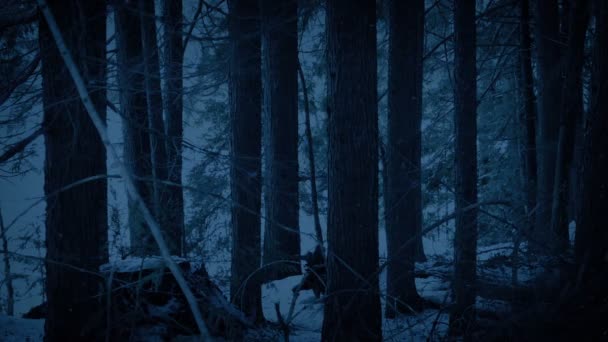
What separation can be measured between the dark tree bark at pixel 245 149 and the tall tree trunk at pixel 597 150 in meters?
4.43

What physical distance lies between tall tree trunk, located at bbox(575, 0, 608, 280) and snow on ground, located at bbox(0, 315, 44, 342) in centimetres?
680

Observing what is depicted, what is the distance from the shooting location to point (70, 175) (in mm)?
4086

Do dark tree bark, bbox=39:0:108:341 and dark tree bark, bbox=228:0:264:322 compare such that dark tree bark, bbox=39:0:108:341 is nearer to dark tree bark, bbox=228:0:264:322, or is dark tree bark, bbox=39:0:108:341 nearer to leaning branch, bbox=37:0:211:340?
leaning branch, bbox=37:0:211:340

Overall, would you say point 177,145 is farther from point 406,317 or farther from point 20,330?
point 406,317

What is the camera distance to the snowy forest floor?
4246mm

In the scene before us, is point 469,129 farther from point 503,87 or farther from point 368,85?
point 503,87

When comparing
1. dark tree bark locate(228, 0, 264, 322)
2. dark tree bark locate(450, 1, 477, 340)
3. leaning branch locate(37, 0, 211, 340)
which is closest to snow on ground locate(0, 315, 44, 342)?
dark tree bark locate(228, 0, 264, 322)

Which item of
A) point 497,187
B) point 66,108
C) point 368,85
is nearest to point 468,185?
point 368,85

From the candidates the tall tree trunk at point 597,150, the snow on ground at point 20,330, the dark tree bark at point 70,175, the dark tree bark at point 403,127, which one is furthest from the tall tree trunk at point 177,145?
the tall tree trunk at point 597,150

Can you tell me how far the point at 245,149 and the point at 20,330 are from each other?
4.27 m

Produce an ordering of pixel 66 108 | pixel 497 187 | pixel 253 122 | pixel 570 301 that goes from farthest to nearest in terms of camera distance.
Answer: pixel 497 187 < pixel 253 122 < pixel 66 108 < pixel 570 301

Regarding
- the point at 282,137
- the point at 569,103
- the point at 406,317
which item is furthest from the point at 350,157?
the point at 282,137

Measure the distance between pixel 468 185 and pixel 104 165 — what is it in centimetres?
520

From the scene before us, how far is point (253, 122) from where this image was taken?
7145 mm
